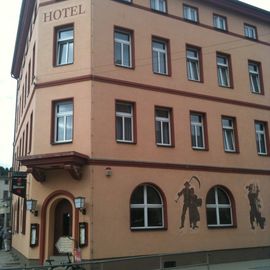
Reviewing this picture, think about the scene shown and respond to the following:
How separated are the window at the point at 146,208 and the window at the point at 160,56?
581cm

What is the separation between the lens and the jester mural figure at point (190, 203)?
741 inches

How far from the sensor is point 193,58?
2161 cm

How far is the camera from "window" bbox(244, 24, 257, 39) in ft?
79.6

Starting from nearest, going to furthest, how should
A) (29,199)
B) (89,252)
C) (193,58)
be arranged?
1. (89,252)
2. (29,199)
3. (193,58)

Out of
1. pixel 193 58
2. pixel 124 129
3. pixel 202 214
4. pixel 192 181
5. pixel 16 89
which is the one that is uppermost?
pixel 16 89

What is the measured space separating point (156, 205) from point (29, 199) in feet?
17.9

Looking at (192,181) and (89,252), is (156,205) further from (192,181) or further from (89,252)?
(89,252)

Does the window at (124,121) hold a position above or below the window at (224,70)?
below

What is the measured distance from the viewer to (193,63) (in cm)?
2162

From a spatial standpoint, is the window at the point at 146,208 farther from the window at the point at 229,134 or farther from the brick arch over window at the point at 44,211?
the window at the point at 229,134

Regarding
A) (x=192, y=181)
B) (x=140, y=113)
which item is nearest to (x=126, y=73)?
(x=140, y=113)

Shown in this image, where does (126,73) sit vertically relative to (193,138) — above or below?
above

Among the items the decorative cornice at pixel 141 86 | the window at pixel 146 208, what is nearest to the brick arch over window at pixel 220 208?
the window at pixel 146 208

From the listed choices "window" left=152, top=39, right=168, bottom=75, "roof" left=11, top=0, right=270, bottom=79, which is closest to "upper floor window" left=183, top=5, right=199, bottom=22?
"roof" left=11, top=0, right=270, bottom=79
